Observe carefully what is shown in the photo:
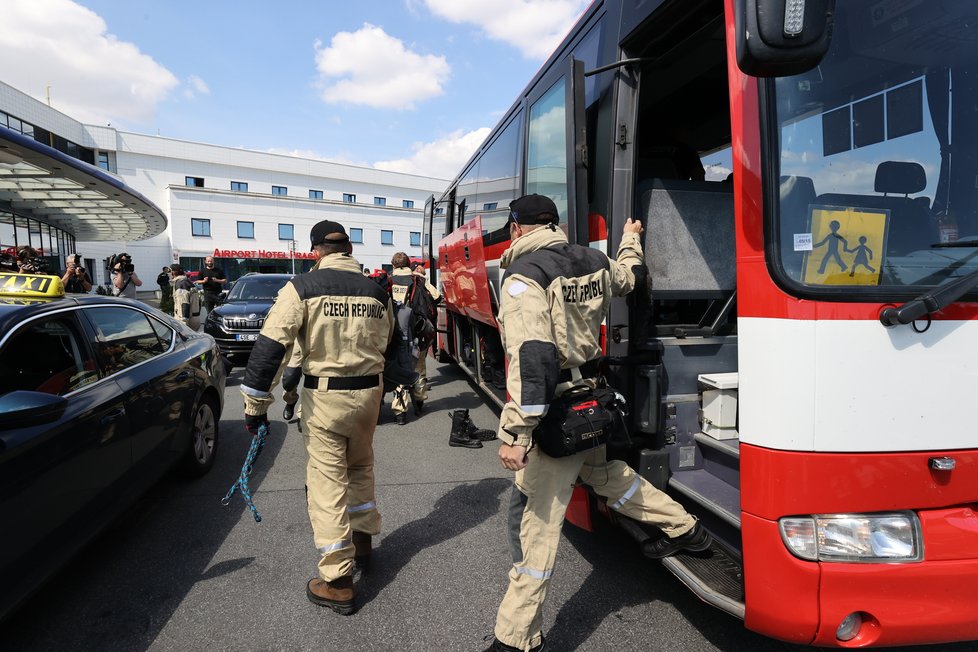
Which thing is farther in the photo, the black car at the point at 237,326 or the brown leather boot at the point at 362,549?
the black car at the point at 237,326

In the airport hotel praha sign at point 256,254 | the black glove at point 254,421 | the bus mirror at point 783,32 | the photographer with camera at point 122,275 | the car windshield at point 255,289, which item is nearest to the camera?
the bus mirror at point 783,32

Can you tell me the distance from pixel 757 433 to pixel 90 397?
337 centimetres

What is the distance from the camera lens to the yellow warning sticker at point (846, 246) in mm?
1874

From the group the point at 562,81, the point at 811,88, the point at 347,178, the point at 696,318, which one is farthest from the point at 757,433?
the point at 347,178

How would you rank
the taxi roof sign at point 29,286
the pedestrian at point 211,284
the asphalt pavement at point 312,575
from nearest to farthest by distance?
the asphalt pavement at point 312,575, the taxi roof sign at point 29,286, the pedestrian at point 211,284

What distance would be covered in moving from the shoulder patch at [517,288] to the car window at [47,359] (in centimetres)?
254

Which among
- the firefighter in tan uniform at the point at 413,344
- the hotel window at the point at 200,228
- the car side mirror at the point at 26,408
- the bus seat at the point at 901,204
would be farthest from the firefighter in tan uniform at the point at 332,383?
the hotel window at the point at 200,228

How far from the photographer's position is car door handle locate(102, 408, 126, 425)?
2.94m

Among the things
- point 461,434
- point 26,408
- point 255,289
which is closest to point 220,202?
point 255,289

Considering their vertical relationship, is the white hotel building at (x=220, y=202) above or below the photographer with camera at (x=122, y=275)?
above

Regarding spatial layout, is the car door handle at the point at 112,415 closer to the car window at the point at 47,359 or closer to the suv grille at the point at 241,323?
the car window at the point at 47,359

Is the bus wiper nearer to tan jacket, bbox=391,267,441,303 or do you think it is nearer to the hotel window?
tan jacket, bbox=391,267,441,303

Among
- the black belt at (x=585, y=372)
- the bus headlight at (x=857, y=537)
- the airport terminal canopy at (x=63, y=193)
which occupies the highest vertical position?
the airport terminal canopy at (x=63, y=193)

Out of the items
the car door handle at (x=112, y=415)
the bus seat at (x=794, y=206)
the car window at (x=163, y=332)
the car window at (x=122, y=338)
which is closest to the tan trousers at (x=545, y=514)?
the bus seat at (x=794, y=206)
